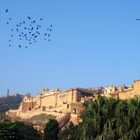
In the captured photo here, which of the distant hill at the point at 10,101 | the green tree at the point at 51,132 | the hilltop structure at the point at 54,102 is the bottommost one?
the green tree at the point at 51,132

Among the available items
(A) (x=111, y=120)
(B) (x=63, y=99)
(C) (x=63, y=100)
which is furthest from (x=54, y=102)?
(A) (x=111, y=120)

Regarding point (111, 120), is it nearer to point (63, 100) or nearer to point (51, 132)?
point (51, 132)

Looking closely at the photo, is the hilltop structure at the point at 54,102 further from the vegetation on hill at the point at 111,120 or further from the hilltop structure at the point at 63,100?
the vegetation on hill at the point at 111,120

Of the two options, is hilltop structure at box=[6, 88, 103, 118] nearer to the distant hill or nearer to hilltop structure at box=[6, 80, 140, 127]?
hilltop structure at box=[6, 80, 140, 127]

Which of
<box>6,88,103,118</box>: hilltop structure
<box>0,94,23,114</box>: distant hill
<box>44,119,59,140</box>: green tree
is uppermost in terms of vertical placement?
<box>0,94,23,114</box>: distant hill

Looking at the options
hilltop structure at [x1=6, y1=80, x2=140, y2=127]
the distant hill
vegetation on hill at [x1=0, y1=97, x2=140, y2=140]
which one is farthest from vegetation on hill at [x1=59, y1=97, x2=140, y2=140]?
the distant hill

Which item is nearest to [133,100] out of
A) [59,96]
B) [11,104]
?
[59,96]

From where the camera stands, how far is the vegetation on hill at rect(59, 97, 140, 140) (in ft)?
114

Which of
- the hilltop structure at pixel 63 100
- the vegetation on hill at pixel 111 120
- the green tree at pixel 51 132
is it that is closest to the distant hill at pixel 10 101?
the hilltop structure at pixel 63 100

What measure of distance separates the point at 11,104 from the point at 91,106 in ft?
430

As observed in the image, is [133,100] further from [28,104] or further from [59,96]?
[28,104]

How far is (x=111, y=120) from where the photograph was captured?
35938mm

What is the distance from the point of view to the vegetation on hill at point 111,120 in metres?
34.6

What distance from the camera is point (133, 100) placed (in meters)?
36.0
